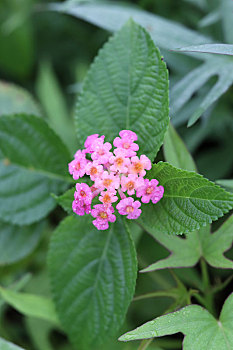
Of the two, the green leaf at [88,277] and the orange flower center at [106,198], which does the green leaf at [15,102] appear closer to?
the green leaf at [88,277]

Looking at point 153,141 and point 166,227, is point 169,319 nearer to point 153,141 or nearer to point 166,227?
point 166,227

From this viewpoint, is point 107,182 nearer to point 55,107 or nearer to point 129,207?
point 129,207

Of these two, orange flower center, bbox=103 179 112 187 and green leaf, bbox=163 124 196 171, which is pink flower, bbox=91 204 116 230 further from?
green leaf, bbox=163 124 196 171

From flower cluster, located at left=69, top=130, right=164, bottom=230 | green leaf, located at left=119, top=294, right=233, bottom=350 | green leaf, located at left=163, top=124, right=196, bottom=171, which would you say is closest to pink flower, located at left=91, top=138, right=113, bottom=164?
flower cluster, located at left=69, top=130, right=164, bottom=230

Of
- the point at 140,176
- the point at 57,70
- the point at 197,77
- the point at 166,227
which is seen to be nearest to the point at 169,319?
the point at 166,227

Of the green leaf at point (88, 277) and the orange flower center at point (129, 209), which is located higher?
the orange flower center at point (129, 209)

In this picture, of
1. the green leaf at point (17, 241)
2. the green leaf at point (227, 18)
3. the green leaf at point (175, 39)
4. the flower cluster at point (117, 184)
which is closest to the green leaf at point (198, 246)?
the flower cluster at point (117, 184)
